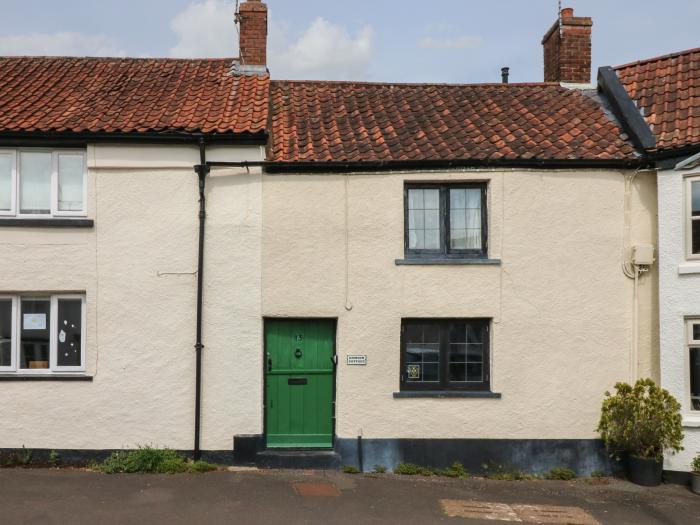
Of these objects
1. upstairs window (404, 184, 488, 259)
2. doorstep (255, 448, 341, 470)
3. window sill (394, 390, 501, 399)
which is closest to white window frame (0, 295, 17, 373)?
doorstep (255, 448, 341, 470)

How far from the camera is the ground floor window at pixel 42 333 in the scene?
1095 centimetres

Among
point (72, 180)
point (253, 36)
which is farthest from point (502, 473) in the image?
point (253, 36)

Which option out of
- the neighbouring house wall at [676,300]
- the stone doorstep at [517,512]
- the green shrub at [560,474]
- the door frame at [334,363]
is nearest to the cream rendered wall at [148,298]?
the door frame at [334,363]

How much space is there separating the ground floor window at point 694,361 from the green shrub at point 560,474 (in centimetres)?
220

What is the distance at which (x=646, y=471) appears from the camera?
10547mm

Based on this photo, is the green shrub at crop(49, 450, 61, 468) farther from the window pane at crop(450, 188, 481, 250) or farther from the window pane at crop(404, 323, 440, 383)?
the window pane at crop(450, 188, 481, 250)

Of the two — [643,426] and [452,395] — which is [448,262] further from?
[643,426]

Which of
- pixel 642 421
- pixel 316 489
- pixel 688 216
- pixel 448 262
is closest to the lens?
pixel 316 489

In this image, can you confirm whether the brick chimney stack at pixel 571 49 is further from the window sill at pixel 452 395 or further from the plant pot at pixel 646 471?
the plant pot at pixel 646 471

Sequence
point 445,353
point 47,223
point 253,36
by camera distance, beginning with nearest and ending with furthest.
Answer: point 47,223 < point 445,353 < point 253,36

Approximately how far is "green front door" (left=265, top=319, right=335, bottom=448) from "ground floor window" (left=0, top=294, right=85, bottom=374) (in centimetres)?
310

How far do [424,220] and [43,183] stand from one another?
20.7 ft

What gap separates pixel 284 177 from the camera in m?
11.2

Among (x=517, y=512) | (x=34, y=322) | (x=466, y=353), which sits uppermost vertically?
(x=34, y=322)
